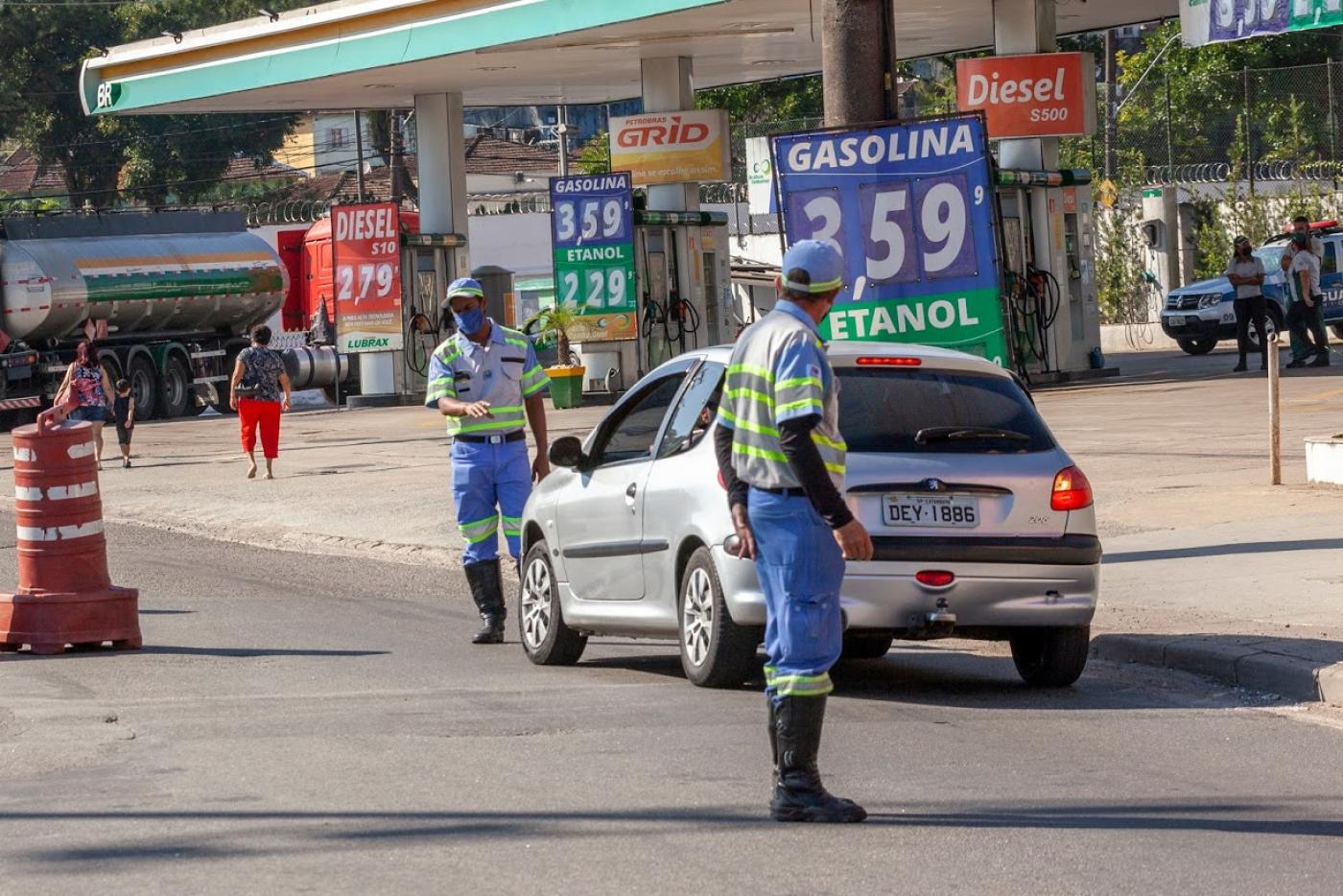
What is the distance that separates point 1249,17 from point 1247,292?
31.2 feet

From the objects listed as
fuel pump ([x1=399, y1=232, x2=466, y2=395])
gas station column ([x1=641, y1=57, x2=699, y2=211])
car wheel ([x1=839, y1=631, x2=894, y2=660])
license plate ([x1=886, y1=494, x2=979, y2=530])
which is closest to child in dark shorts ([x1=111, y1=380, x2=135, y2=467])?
fuel pump ([x1=399, y1=232, x2=466, y2=395])

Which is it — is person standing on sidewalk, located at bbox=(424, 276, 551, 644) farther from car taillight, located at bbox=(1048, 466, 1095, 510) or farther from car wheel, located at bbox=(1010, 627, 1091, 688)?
car taillight, located at bbox=(1048, 466, 1095, 510)

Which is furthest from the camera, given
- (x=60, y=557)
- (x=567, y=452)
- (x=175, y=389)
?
(x=175, y=389)

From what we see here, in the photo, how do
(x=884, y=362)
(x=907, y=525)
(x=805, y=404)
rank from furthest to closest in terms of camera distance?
1. (x=884, y=362)
2. (x=907, y=525)
3. (x=805, y=404)

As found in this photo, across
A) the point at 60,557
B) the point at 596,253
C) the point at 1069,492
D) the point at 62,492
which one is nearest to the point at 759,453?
the point at 1069,492

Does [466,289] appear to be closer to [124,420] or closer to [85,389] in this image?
[85,389]

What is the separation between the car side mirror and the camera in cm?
1016

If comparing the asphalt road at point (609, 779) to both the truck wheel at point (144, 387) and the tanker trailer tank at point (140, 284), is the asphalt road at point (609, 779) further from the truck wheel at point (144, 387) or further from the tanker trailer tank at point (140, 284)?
the truck wheel at point (144, 387)

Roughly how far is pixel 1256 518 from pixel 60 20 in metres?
59.0

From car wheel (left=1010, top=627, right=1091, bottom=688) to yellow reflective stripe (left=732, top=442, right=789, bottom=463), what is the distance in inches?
121

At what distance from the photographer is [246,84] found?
35094 mm

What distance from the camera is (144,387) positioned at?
41.0 meters

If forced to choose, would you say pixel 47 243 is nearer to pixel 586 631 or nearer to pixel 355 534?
pixel 355 534

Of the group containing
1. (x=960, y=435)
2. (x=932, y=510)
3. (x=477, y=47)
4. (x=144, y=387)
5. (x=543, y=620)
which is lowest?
(x=543, y=620)
